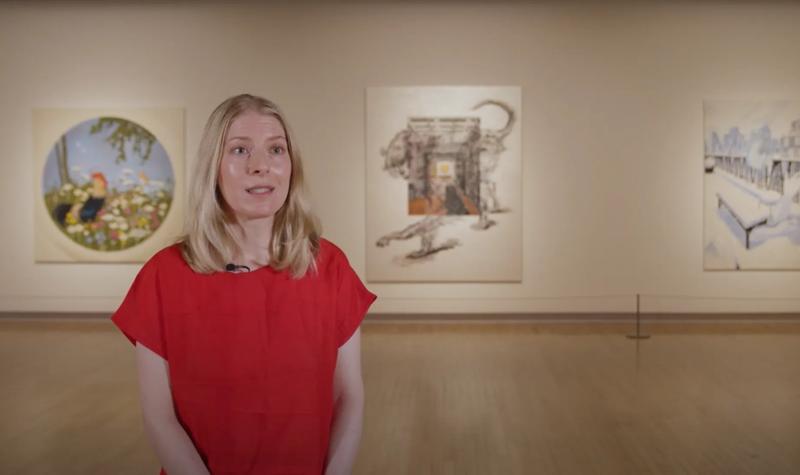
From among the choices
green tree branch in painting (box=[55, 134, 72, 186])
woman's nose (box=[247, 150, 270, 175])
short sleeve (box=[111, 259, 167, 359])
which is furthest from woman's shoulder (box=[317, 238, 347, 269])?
green tree branch in painting (box=[55, 134, 72, 186])

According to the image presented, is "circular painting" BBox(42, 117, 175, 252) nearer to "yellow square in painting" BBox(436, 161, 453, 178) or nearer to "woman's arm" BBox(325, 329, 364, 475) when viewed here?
"yellow square in painting" BBox(436, 161, 453, 178)

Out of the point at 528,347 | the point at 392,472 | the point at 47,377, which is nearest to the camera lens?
the point at 392,472

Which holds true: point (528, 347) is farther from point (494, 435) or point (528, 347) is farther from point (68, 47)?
point (68, 47)

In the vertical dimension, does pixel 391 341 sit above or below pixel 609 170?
below

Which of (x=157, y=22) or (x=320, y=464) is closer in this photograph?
(x=320, y=464)

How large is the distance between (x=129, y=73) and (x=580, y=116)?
754cm

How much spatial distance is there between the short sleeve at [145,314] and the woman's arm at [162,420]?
3 cm

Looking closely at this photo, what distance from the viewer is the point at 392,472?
6.23 meters

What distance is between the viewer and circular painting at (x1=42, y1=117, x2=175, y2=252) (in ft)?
46.1

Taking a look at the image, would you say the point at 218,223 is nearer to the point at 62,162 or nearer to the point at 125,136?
the point at 125,136

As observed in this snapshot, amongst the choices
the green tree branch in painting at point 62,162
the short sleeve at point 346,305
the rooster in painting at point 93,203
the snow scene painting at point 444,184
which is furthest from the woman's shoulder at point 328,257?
the green tree branch in painting at point 62,162

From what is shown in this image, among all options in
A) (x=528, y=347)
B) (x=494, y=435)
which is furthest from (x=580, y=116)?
(x=494, y=435)

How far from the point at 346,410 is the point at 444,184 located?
11.6m

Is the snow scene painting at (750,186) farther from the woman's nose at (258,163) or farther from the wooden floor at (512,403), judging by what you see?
the woman's nose at (258,163)
